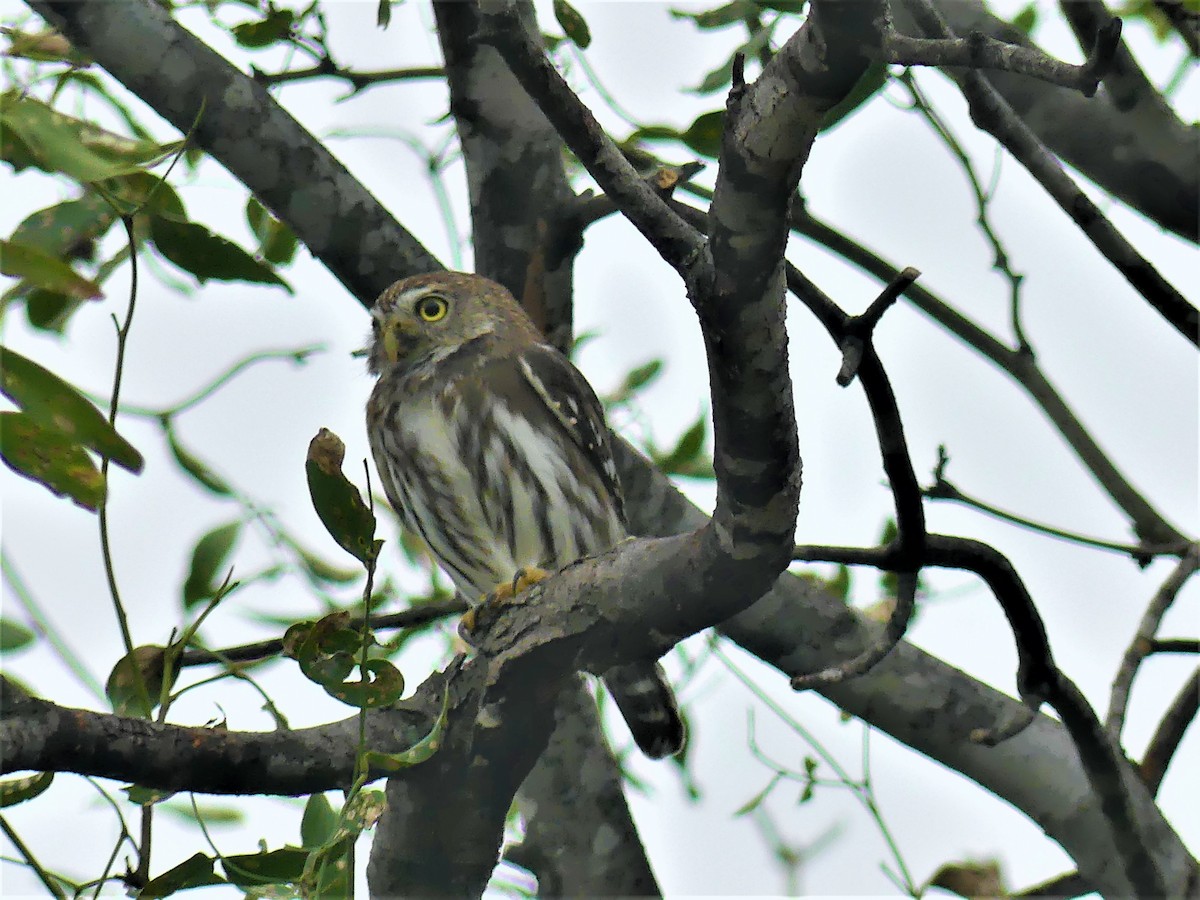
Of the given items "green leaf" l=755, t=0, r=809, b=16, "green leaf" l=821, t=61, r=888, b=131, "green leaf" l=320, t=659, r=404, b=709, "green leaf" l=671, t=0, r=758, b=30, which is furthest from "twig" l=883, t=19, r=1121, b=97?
"green leaf" l=671, t=0, r=758, b=30

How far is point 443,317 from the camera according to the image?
15.4ft

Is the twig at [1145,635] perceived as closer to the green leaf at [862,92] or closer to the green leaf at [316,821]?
the green leaf at [862,92]

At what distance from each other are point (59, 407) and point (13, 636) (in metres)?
1.60

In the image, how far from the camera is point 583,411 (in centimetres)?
422

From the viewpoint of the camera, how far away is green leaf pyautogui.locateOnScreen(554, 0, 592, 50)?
153 inches

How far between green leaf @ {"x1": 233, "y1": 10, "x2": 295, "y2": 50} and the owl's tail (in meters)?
2.02

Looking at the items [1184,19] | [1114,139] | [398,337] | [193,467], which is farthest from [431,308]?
[1184,19]

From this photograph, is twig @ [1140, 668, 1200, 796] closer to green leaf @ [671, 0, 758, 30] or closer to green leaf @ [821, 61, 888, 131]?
green leaf @ [821, 61, 888, 131]

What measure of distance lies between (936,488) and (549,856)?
159 cm

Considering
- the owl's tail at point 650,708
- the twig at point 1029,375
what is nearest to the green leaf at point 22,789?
the owl's tail at point 650,708

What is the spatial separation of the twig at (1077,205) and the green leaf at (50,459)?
2.55 meters

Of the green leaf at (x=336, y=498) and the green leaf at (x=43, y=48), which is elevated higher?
the green leaf at (x=43, y=48)

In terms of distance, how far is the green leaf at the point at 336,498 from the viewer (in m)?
2.16

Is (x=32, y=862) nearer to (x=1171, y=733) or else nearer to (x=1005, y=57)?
(x=1005, y=57)
